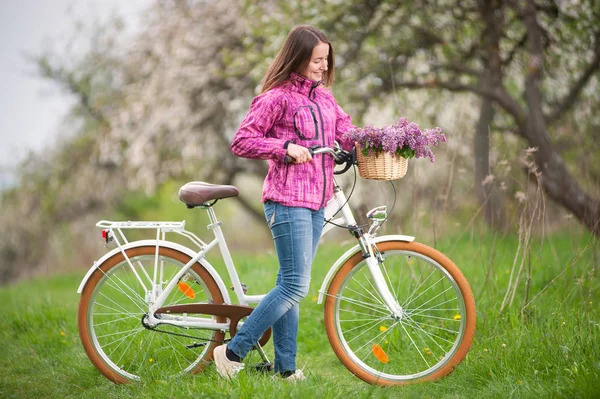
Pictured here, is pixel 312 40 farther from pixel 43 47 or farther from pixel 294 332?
pixel 43 47

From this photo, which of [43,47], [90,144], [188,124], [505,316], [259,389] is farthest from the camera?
[43,47]

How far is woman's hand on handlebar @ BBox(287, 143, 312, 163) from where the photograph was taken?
102 inches

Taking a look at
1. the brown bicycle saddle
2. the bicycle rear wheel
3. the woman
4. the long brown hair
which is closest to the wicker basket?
the woman

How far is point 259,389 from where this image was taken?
8.70 feet

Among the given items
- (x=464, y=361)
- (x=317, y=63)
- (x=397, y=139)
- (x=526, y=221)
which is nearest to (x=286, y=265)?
(x=397, y=139)

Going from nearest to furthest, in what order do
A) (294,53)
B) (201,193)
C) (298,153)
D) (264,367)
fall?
(298,153) → (294,53) → (201,193) → (264,367)

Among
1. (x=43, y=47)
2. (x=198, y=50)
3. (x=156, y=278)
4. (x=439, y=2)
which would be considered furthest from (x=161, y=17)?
(x=156, y=278)

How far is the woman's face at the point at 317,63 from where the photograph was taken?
2701mm

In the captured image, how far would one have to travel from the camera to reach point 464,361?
3.03 m

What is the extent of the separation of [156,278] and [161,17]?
8182mm

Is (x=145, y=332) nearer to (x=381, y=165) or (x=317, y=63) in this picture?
(x=381, y=165)

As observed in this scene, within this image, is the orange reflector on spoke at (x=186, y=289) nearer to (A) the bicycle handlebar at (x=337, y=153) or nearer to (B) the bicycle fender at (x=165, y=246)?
(B) the bicycle fender at (x=165, y=246)

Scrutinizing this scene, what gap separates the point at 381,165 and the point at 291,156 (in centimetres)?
42

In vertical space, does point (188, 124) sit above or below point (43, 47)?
below
